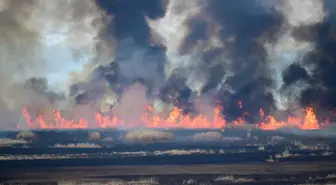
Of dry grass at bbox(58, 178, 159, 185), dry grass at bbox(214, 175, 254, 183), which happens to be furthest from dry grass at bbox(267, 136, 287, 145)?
dry grass at bbox(58, 178, 159, 185)

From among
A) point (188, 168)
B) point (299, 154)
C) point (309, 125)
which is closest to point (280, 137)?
point (309, 125)

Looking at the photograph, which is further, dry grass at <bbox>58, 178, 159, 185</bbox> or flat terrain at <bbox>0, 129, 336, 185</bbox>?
flat terrain at <bbox>0, 129, 336, 185</bbox>

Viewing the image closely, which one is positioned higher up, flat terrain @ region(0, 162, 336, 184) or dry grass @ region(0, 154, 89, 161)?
dry grass @ region(0, 154, 89, 161)

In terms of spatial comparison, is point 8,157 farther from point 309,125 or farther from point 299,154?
point 309,125

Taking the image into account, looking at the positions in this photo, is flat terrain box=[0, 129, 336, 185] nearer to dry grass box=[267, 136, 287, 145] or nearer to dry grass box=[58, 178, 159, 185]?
dry grass box=[58, 178, 159, 185]

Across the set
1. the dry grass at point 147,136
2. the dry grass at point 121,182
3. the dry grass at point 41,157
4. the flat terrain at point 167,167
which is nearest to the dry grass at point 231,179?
the flat terrain at point 167,167

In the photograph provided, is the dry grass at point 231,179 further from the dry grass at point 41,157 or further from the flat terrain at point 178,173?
the dry grass at point 41,157

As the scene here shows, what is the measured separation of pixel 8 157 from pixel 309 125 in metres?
91.8

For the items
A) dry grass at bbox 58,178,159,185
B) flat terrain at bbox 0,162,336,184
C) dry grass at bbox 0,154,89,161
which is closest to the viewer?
dry grass at bbox 58,178,159,185

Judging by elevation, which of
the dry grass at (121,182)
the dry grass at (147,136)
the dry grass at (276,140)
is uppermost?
the dry grass at (147,136)

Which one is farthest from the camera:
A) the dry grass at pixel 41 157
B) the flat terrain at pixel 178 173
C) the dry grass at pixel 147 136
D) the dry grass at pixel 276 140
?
the dry grass at pixel 147 136

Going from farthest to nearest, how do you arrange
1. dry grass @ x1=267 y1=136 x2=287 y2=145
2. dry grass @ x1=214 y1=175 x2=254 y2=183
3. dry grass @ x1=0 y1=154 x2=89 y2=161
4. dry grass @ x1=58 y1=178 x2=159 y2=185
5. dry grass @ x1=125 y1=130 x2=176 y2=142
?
dry grass @ x1=125 y1=130 x2=176 y2=142 < dry grass @ x1=267 y1=136 x2=287 y2=145 < dry grass @ x1=0 y1=154 x2=89 y2=161 < dry grass @ x1=214 y1=175 x2=254 y2=183 < dry grass @ x1=58 y1=178 x2=159 y2=185

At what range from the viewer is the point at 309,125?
6053 inches

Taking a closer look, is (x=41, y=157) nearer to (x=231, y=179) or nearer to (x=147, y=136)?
(x=231, y=179)
